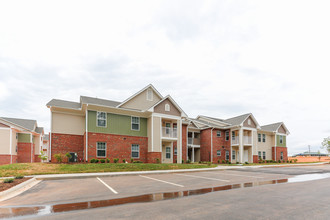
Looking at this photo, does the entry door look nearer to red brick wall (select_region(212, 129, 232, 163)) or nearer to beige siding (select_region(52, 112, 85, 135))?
red brick wall (select_region(212, 129, 232, 163))

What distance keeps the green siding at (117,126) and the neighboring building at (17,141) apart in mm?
11132

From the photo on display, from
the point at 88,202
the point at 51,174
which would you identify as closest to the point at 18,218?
the point at 88,202

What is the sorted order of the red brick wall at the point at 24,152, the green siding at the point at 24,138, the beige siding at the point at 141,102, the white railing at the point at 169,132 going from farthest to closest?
the green siding at the point at 24,138
the red brick wall at the point at 24,152
the white railing at the point at 169,132
the beige siding at the point at 141,102

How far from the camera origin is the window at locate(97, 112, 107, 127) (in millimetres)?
22844

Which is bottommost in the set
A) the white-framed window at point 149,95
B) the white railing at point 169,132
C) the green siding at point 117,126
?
the white railing at point 169,132

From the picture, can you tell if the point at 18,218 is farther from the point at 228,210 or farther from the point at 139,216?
the point at 228,210

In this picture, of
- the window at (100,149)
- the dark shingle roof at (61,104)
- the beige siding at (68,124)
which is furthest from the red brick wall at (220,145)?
the dark shingle roof at (61,104)

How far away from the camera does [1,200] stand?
7.93m

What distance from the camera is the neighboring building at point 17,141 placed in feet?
83.8

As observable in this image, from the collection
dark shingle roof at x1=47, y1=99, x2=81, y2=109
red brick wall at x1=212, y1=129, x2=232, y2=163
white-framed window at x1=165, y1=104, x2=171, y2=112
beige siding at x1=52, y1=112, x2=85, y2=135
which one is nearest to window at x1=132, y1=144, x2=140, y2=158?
white-framed window at x1=165, y1=104, x2=171, y2=112

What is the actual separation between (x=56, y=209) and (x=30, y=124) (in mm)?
32449

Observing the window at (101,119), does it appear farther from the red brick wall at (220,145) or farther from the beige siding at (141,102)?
the red brick wall at (220,145)

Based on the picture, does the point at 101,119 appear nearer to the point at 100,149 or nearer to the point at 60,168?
the point at 100,149

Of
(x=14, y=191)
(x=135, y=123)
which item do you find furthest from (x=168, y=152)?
(x=14, y=191)
